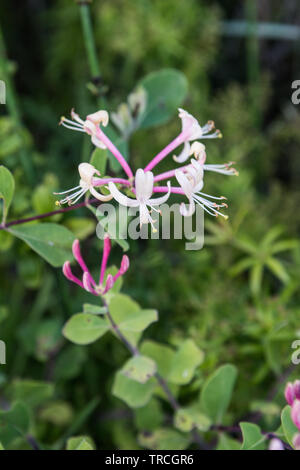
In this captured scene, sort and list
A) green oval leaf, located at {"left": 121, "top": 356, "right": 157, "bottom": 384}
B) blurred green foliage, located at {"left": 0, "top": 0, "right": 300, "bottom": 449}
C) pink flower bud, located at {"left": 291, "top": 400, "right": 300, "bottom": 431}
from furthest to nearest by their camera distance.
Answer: blurred green foliage, located at {"left": 0, "top": 0, "right": 300, "bottom": 449} → green oval leaf, located at {"left": 121, "top": 356, "right": 157, "bottom": 384} → pink flower bud, located at {"left": 291, "top": 400, "right": 300, "bottom": 431}

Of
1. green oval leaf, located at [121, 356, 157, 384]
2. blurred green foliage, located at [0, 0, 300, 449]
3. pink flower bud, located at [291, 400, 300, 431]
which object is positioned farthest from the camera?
blurred green foliage, located at [0, 0, 300, 449]

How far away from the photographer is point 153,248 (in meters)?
0.88

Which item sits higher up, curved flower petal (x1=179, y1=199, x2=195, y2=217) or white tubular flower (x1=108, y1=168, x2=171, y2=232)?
white tubular flower (x1=108, y1=168, x2=171, y2=232)

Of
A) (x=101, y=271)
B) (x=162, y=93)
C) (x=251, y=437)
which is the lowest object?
(x=251, y=437)

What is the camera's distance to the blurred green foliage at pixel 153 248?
69cm

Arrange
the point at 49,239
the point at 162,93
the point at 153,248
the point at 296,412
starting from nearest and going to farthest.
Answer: the point at 296,412, the point at 49,239, the point at 162,93, the point at 153,248

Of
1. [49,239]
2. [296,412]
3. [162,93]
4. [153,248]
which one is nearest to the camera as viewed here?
[296,412]

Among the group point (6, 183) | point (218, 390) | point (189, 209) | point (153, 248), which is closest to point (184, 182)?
point (189, 209)

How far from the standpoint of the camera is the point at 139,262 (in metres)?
0.87

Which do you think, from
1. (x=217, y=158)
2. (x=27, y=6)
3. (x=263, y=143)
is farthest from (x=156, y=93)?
(x=27, y=6)

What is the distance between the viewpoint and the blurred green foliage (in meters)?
0.69

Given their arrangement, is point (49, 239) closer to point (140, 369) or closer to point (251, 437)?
point (140, 369)

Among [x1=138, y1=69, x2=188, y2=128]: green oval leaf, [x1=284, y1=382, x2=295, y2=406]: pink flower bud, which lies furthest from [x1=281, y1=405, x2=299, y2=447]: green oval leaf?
[x1=138, y1=69, x2=188, y2=128]: green oval leaf

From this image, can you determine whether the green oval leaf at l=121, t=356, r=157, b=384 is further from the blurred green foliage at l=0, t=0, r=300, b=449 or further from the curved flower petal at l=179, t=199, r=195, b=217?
the curved flower petal at l=179, t=199, r=195, b=217
